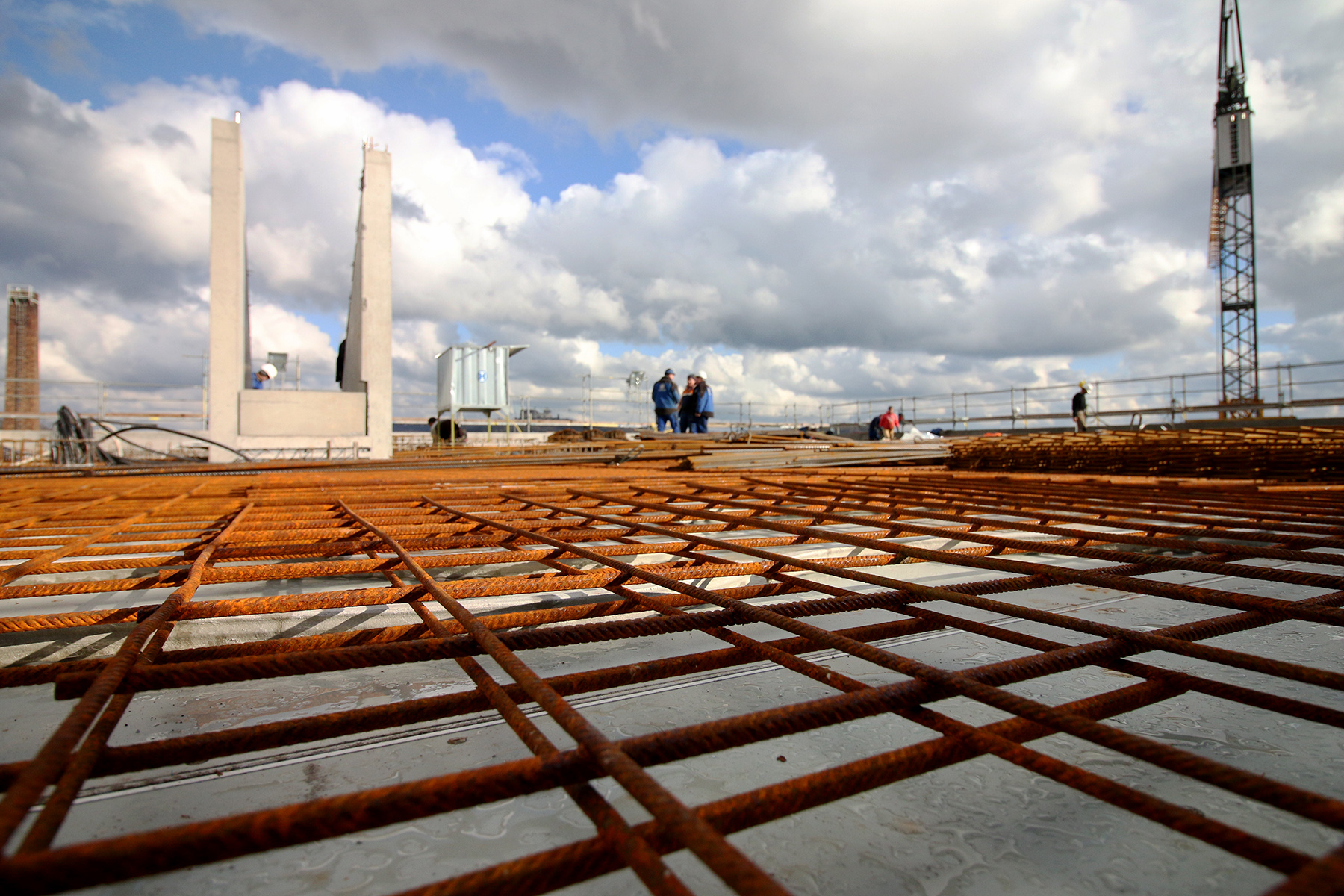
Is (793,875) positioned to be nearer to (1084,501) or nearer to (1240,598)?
(1240,598)

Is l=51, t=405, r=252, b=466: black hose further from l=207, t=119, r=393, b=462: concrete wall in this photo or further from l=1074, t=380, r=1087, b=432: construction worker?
l=1074, t=380, r=1087, b=432: construction worker

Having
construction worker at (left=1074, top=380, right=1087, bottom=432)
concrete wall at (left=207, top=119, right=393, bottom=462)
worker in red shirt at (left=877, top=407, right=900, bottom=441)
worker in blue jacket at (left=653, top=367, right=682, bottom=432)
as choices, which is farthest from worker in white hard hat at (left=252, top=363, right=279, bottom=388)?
construction worker at (left=1074, top=380, right=1087, bottom=432)

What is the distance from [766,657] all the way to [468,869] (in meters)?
0.70

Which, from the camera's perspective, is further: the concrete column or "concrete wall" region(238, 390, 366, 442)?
"concrete wall" region(238, 390, 366, 442)

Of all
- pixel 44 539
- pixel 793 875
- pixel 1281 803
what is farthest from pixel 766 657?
pixel 44 539

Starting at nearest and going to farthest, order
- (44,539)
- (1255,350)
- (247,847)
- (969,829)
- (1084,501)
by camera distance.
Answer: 1. (247,847)
2. (969,829)
3. (44,539)
4. (1084,501)
5. (1255,350)

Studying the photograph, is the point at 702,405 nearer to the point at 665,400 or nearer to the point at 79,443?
the point at 665,400

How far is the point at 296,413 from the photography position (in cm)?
1088

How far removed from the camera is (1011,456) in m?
8.01

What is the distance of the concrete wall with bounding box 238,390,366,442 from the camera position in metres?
10.7


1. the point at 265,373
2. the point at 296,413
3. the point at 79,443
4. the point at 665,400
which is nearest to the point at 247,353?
the point at 265,373

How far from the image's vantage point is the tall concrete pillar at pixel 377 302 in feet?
37.0

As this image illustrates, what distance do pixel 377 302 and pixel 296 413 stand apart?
2.27m

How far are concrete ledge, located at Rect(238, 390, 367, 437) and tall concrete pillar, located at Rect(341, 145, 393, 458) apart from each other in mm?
370
